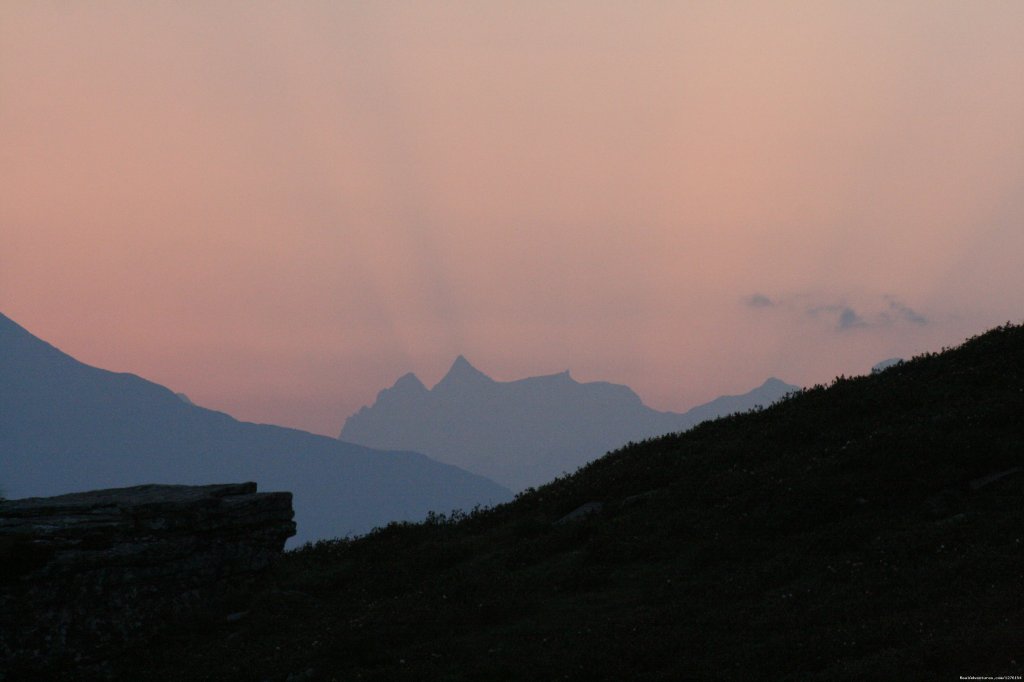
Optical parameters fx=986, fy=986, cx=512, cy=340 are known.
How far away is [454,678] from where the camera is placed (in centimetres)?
1697

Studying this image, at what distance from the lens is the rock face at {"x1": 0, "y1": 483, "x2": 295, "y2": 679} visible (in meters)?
21.6

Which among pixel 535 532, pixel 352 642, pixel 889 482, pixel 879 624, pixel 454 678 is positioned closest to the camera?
pixel 879 624

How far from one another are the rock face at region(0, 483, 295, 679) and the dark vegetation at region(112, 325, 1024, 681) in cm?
88

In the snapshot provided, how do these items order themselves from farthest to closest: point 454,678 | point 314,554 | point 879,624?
point 314,554 → point 454,678 → point 879,624

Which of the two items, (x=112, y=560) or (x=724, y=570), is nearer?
(x=724, y=570)

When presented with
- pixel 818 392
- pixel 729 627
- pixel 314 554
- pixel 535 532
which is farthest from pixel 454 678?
pixel 818 392

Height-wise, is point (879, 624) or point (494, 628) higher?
point (494, 628)

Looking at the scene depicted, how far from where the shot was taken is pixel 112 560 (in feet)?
75.7

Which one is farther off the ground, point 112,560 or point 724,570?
point 112,560

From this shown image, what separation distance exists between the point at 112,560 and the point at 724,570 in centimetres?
1401

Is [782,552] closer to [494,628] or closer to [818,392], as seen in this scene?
[494,628]

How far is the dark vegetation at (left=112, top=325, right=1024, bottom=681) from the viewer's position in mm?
15648

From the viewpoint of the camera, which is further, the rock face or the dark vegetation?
the rock face

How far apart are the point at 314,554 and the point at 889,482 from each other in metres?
16.1
